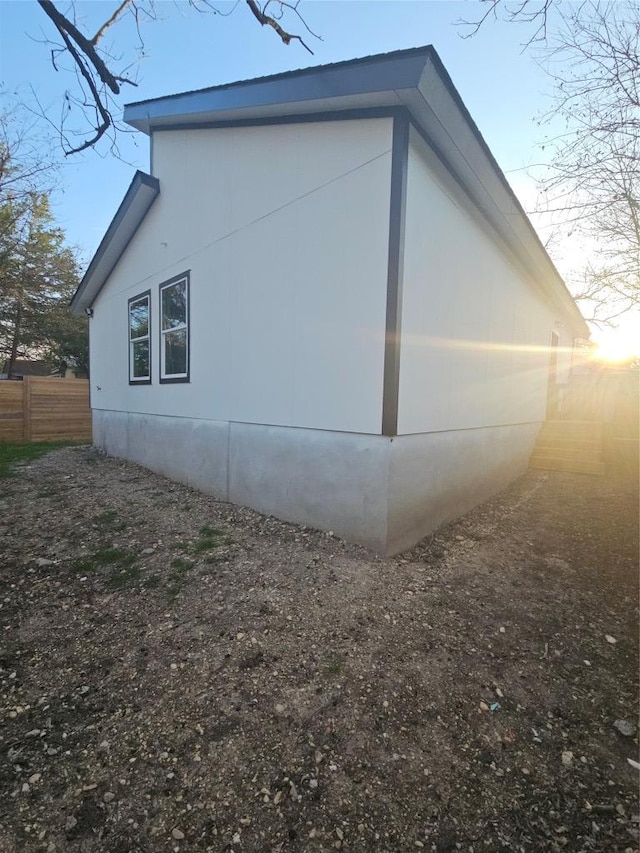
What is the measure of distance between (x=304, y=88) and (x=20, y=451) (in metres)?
8.91

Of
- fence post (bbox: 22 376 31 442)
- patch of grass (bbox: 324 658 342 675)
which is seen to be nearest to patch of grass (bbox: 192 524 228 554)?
patch of grass (bbox: 324 658 342 675)

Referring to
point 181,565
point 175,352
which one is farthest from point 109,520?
point 175,352

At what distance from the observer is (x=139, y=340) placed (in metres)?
7.48

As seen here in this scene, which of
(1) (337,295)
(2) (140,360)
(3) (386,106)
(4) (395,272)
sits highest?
(3) (386,106)

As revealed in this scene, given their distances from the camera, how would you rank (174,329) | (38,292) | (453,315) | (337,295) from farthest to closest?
1. (38,292)
2. (174,329)
3. (453,315)
4. (337,295)

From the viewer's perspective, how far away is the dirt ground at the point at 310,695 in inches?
60.3

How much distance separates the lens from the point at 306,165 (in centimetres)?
406

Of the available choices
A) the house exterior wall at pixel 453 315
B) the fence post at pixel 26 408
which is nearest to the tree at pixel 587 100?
the house exterior wall at pixel 453 315

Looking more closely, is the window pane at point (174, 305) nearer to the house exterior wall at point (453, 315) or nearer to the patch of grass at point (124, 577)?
the house exterior wall at point (453, 315)

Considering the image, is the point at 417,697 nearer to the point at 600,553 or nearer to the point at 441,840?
the point at 441,840

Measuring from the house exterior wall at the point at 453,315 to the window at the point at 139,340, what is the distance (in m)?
4.93

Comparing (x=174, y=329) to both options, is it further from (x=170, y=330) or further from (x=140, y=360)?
(x=140, y=360)

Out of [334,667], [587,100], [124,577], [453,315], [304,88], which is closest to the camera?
[334,667]

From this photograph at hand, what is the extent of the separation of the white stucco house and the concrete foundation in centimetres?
2
